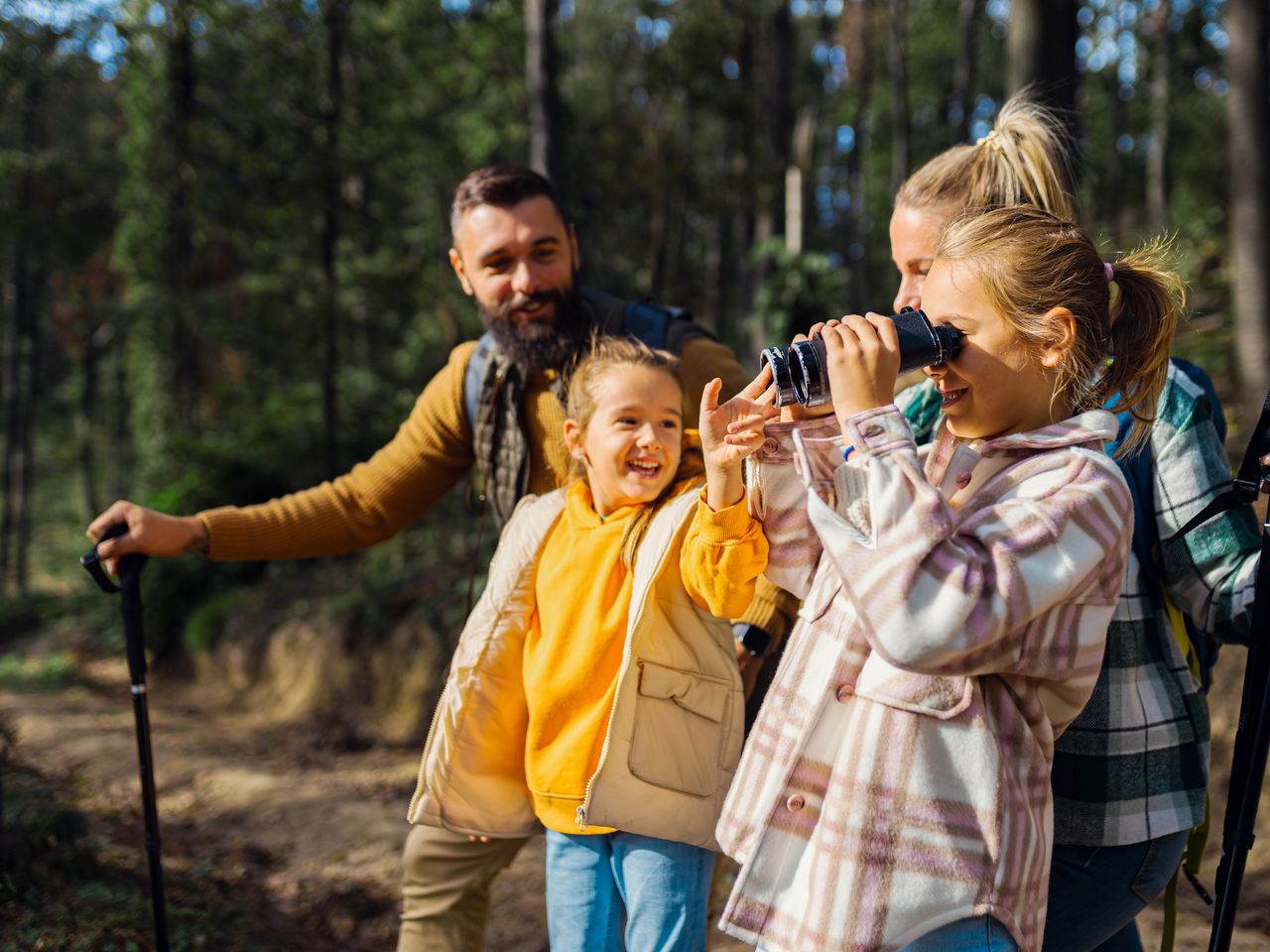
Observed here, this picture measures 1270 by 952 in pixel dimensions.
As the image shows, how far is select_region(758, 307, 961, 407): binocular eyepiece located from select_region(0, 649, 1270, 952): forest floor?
313cm

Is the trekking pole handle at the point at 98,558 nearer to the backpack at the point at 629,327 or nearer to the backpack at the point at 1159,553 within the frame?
the backpack at the point at 629,327

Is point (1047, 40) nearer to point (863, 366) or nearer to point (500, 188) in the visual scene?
point (500, 188)

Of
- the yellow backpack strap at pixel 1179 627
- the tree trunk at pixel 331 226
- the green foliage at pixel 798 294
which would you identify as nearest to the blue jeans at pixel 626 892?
the yellow backpack strap at pixel 1179 627

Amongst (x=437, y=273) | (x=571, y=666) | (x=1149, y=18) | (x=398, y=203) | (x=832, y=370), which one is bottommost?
(x=571, y=666)

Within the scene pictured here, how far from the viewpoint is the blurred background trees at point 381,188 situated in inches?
409

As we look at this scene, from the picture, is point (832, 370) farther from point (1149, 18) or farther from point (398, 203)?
point (1149, 18)

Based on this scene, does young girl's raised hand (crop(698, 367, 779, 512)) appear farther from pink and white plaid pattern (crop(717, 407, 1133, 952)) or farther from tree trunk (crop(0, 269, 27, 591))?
tree trunk (crop(0, 269, 27, 591))

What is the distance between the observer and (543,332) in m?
2.96

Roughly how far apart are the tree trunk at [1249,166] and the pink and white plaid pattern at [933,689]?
22.3 ft

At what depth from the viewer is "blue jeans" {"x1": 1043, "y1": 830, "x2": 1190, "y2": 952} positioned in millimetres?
1896

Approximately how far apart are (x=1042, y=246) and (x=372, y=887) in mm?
4531

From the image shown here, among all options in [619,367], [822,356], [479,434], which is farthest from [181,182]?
[822,356]

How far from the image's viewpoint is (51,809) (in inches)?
165

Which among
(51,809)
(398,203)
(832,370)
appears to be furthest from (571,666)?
(398,203)
